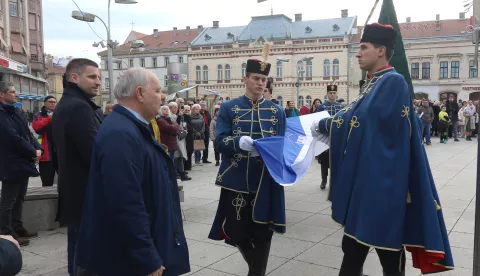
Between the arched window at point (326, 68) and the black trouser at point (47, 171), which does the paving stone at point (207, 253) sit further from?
the arched window at point (326, 68)

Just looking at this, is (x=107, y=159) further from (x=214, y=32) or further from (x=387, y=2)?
(x=214, y=32)

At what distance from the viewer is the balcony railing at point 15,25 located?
43.4 metres

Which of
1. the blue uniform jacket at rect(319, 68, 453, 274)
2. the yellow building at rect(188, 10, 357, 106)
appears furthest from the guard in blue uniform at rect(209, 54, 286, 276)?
the yellow building at rect(188, 10, 357, 106)

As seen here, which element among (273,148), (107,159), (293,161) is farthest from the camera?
(293,161)

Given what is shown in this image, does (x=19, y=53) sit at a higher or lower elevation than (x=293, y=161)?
higher

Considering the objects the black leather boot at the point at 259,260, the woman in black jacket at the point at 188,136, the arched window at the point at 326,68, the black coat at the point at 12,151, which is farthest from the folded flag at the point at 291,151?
the arched window at the point at 326,68

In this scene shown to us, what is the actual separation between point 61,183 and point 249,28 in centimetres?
6206

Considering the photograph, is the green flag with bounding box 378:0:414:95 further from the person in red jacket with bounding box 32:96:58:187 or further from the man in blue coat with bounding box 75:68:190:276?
the person in red jacket with bounding box 32:96:58:187

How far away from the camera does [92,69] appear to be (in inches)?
144

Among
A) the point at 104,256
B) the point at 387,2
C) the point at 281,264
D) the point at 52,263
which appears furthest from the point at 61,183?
the point at 387,2

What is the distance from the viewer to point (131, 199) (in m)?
2.17

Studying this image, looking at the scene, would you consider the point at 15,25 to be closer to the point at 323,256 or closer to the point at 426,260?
the point at 323,256

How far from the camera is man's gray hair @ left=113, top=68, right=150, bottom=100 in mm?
2432

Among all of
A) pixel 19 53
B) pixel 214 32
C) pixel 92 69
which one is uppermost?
pixel 214 32
